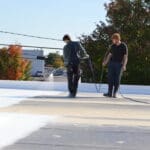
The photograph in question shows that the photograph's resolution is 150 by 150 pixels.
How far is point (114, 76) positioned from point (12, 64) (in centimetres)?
4670

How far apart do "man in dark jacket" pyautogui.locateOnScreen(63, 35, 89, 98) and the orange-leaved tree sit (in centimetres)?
4271

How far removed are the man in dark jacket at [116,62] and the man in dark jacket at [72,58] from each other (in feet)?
2.37

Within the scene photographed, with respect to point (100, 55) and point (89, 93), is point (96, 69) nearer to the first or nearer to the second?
point (100, 55)

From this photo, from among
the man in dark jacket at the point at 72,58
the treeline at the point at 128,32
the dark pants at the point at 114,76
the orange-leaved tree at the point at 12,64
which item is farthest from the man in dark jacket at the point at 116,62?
the orange-leaved tree at the point at 12,64

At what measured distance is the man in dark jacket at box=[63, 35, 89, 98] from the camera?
652 inches

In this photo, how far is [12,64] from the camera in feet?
207

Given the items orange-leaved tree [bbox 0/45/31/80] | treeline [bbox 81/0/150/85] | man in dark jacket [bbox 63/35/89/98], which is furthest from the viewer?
orange-leaved tree [bbox 0/45/31/80]

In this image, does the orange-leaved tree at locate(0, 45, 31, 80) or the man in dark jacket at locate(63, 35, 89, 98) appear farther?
the orange-leaved tree at locate(0, 45, 31, 80)

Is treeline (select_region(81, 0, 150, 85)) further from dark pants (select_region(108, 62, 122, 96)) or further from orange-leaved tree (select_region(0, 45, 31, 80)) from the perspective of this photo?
orange-leaved tree (select_region(0, 45, 31, 80))

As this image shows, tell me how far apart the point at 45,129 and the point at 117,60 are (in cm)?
707

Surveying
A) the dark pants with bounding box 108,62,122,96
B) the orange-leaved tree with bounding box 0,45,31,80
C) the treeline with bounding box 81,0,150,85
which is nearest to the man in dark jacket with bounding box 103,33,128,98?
the dark pants with bounding box 108,62,122,96

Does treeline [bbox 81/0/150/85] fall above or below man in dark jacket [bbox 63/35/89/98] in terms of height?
above

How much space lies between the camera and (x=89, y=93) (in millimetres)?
18156

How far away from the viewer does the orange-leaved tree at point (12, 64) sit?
60438 mm
